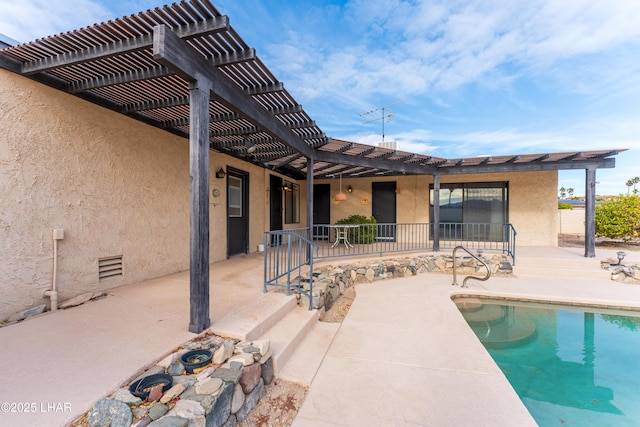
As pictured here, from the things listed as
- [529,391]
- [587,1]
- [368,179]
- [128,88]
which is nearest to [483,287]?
[529,391]

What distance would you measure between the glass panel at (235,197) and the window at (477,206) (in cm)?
627

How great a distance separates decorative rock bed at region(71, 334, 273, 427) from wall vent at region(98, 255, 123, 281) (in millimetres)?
2243

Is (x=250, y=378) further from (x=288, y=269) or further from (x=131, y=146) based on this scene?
(x=131, y=146)

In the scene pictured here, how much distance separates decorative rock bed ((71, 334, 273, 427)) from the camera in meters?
1.38

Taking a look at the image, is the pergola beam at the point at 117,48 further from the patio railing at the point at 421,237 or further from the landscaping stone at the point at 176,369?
the patio railing at the point at 421,237

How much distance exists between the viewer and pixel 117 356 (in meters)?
1.93

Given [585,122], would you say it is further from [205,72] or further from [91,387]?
[91,387]


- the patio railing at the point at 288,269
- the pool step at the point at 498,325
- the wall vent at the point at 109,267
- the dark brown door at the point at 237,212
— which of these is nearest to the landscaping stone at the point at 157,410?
the patio railing at the point at 288,269

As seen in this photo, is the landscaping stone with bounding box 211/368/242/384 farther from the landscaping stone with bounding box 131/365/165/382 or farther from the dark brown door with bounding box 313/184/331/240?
the dark brown door with bounding box 313/184/331/240

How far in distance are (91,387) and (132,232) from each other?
8.90 feet

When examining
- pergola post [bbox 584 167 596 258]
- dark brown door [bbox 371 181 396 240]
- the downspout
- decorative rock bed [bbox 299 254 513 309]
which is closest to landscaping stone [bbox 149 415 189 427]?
the downspout

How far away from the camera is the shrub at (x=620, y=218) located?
8.13 meters

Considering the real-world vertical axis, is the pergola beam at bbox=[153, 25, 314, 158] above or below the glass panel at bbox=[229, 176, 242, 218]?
above

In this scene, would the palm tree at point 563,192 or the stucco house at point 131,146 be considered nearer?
the stucco house at point 131,146
